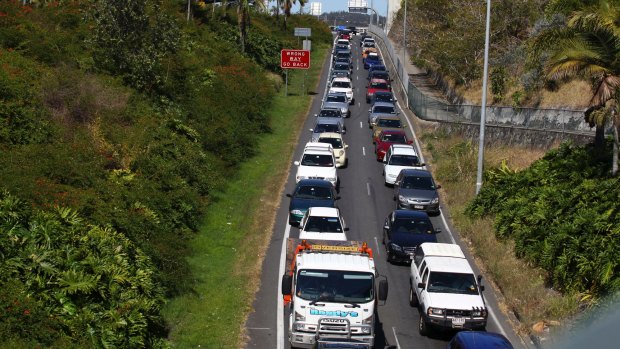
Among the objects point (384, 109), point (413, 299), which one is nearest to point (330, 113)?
point (384, 109)

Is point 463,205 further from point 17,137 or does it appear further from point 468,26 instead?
point 468,26

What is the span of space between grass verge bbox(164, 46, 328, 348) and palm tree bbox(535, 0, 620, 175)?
1213 cm

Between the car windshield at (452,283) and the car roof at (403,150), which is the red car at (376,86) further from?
the car windshield at (452,283)

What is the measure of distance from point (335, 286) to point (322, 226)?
28.1 feet

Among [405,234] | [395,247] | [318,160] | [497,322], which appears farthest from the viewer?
[318,160]

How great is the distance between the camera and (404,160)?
35.2 m

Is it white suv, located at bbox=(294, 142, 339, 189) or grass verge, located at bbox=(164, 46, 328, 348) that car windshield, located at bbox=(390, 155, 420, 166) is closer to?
white suv, located at bbox=(294, 142, 339, 189)

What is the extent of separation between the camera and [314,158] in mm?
33594

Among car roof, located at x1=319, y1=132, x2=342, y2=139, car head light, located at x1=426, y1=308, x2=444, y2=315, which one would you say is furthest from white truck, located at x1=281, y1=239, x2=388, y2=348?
car roof, located at x1=319, y1=132, x2=342, y2=139

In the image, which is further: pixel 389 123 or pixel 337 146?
pixel 389 123

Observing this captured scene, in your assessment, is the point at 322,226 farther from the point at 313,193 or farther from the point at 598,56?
the point at 598,56

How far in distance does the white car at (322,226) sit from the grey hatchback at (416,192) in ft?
19.2

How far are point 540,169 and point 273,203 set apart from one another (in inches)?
442

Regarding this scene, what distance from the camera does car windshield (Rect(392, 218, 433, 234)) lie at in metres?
25.2
